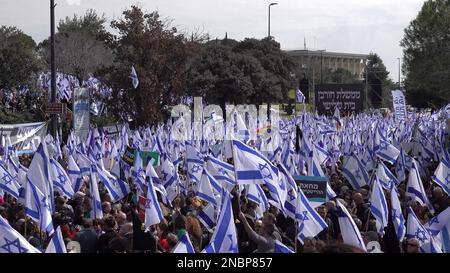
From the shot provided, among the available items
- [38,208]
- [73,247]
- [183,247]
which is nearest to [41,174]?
[38,208]

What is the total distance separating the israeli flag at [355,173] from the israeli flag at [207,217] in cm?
498

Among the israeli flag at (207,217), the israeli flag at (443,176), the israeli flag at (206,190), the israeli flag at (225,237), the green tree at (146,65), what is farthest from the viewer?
the green tree at (146,65)

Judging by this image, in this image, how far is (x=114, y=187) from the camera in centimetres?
1356

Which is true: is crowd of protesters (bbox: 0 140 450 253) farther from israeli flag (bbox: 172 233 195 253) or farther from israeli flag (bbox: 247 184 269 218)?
israeli flag (bbox: 172 233 195 253)

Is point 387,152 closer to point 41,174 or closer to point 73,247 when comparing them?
point 41,174

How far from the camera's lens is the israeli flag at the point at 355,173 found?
1523 centimetres

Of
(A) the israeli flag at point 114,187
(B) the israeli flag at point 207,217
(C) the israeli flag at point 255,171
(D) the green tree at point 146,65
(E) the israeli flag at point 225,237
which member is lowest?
(B) the israeli flag at point 207,217

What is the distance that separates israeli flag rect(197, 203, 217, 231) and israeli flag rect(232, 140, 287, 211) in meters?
0.73

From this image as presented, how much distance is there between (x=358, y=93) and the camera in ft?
120

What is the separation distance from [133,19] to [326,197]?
22.7 m

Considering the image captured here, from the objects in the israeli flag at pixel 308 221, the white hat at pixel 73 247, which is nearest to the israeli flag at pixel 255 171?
the israeli flag at pixel 308 221

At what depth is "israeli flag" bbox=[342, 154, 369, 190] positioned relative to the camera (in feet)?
50.0

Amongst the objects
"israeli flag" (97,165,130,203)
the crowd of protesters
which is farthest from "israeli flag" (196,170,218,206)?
"israeli flag" (97,165,130,203)

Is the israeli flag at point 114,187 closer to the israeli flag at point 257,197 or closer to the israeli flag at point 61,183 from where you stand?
the israeli flag at point 61,183
